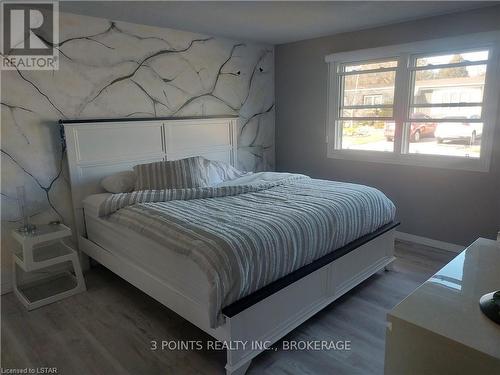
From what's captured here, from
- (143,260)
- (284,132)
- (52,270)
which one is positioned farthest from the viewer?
(284,132)

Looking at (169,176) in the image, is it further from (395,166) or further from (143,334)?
(395,166)

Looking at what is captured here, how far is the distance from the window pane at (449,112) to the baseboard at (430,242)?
1.25 metres

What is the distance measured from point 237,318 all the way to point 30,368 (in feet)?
4.03

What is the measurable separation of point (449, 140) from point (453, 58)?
0.77 m

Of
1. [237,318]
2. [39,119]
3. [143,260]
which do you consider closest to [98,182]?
[39,119]

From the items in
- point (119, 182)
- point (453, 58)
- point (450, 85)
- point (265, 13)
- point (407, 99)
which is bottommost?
point (119, 182)

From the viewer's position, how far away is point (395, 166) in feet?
12.0

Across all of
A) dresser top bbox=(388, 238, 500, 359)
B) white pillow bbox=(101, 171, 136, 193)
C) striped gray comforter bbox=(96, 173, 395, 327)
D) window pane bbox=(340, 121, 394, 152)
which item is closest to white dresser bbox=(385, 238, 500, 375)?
dresser top bbox=(388, 238, 500, 359)

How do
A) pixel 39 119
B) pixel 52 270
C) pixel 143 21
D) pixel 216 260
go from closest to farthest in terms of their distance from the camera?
pixel 216 260, pixel 39 119, pixel 52 270, pixel 143 21

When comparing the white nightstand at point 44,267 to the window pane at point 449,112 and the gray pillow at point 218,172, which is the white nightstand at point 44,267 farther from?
the window pane at point 449,112

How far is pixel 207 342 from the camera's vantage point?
2070mm

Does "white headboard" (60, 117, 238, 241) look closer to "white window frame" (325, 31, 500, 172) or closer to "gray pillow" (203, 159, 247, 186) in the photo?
"gray pillow" (203, 159, 247, 186)

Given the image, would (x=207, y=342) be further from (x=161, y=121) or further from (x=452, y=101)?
(x=452, y=101)

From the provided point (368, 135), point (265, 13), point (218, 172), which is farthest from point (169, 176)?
point (368, 135)
